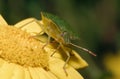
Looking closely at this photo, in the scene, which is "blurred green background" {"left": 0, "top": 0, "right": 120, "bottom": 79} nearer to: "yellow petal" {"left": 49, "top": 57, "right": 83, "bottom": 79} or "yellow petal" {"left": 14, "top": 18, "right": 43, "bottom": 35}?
"yellow petal" {"left": 14, "top": 18, "right": 43, "bottom": 35}

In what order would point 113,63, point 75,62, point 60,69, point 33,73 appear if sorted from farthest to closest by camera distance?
1. point 113,63
2. point 75,62
3. point 60,69
4. point 33,73

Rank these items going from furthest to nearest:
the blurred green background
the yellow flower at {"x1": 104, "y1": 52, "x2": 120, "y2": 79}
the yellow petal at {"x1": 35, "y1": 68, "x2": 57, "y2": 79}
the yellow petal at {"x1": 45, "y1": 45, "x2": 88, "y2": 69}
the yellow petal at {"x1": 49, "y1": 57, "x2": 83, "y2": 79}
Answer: the yellow flower at {"x1": 104, "y1": 52, "x2": 120, "y2": 79}
the blurred green background
the yellow petal at {"x1": 45, "y1": 45, "x2": 88, "y2": 69}
the yellow petal at {"x1": 49, "y1": 57, "x2": 83, "y2": 79}
the yellow petal at {"x1": 35, "y1": 68, "x2": 57, "y2": 79}

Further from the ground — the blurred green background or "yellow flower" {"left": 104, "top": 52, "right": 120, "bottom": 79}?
the blurred green background

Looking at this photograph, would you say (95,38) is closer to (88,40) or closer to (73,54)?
(88,40)

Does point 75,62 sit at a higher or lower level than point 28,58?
lower

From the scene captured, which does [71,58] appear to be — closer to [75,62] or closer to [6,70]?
[75,62]

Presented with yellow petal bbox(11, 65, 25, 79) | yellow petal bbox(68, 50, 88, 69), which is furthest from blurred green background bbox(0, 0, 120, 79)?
yellow petal bbox(11, 65, 25, 79)

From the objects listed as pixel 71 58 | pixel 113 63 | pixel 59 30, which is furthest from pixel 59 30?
pixel 113 63

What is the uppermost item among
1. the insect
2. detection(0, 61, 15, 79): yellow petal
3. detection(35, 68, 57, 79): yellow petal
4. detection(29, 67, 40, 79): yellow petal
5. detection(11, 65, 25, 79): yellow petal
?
the insect
